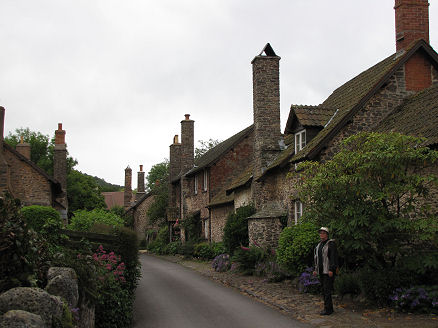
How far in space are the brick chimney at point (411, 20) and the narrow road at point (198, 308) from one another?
36.8 ft

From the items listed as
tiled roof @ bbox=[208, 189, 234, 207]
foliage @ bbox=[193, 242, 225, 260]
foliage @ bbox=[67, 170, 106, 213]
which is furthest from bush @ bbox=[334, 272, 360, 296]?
foliage @ bbox=[67, 170, 106, 213]

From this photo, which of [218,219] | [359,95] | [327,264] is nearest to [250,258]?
[359,95]

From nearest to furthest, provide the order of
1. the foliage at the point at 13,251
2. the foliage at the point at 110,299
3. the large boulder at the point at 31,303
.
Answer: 1. the large boulder at the point at 31,303
2. the foliage at the point at 13,251
3. the foliage at the point at 110,299

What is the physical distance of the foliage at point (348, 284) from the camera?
12.1 meters

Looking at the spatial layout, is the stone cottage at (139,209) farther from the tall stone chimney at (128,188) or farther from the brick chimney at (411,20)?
the brick chimney at (411,20)

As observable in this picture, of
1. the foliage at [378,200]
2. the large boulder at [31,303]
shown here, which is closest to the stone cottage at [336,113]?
the foliage at [378,200]

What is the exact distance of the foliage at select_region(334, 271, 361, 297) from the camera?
12062 mm

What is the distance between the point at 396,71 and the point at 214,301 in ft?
34.7

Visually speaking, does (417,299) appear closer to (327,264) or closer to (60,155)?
(327,264)

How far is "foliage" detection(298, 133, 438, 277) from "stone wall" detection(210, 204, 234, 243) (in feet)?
54.0

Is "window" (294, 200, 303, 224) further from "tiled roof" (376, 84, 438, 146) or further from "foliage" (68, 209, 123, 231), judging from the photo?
"foliage" (68, 209, 123, 231)

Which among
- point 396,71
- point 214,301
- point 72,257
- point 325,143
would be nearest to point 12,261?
point 72,257

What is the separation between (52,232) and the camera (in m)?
11.2

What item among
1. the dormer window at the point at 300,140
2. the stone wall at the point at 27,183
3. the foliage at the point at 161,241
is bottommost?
the foliage at the point at 161,241
